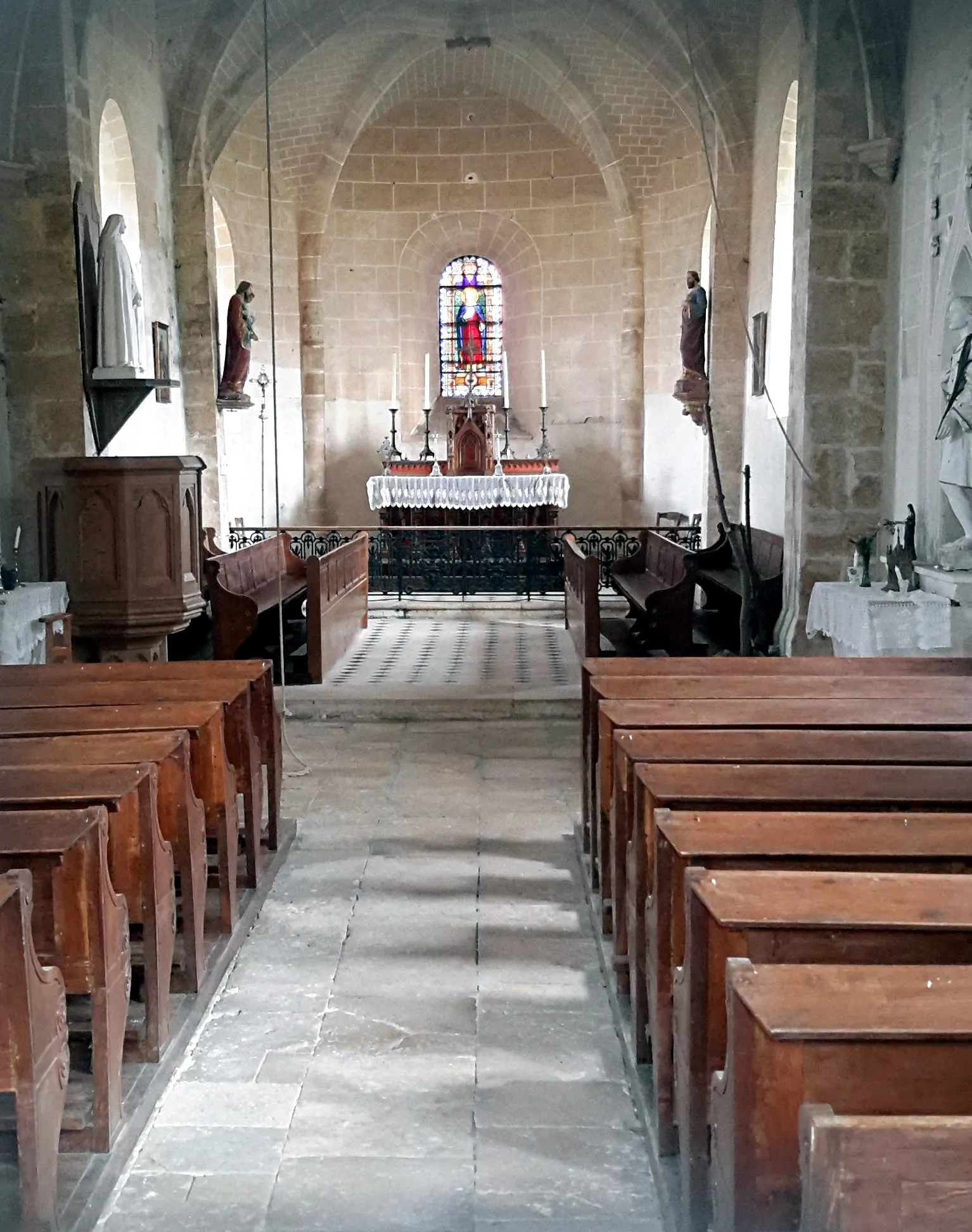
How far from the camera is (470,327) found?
53.2ft

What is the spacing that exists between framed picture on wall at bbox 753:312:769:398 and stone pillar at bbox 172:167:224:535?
523 centimetres

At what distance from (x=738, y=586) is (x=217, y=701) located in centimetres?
594

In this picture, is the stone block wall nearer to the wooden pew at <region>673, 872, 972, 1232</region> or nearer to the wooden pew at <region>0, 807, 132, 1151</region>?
the wooden pew at <region>0, 807, 132, 1151</region>

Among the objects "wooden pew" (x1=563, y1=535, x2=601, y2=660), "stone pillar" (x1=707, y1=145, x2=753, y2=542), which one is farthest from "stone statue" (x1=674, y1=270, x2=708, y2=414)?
"wooden pew" (x1=563, y1=535, x2=601, y2=660)

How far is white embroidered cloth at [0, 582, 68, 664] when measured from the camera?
638 centimetres

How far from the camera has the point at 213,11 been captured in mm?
10695

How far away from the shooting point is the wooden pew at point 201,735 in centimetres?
353

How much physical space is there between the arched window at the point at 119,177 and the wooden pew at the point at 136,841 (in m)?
7.73

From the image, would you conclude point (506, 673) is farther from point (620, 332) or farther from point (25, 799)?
point (620, 332)

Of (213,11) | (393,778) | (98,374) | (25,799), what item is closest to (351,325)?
(213,11)

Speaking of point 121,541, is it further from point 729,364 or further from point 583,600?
point 729,364

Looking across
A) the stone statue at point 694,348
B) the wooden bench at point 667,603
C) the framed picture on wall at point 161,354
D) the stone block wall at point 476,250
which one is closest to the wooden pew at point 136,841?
the wooden bench at point 667,603

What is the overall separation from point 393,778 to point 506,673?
248cm

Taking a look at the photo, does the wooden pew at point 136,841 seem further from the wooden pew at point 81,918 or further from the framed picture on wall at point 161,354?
the framed picture on wall at point 161,354
